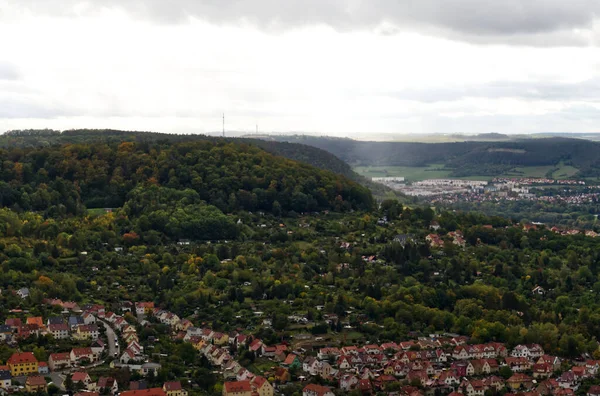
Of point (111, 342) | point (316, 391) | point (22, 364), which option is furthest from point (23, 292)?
point (316, 391)

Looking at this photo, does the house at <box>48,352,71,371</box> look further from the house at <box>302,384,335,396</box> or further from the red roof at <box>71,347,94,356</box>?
the house at <box>302,384,335,396</box>

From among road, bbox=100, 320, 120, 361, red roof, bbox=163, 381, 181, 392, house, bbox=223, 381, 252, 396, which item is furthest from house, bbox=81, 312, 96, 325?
house, bbox=223, 381, 252, 396

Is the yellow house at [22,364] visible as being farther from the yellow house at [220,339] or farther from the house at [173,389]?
the yellow house at [220,339]

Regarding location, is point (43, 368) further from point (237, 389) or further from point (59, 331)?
point (237, 389)

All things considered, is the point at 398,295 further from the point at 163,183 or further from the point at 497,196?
the point at 497,196

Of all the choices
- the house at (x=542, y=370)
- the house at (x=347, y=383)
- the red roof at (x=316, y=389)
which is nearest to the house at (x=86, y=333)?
the red roof at (x=316, y=389)
